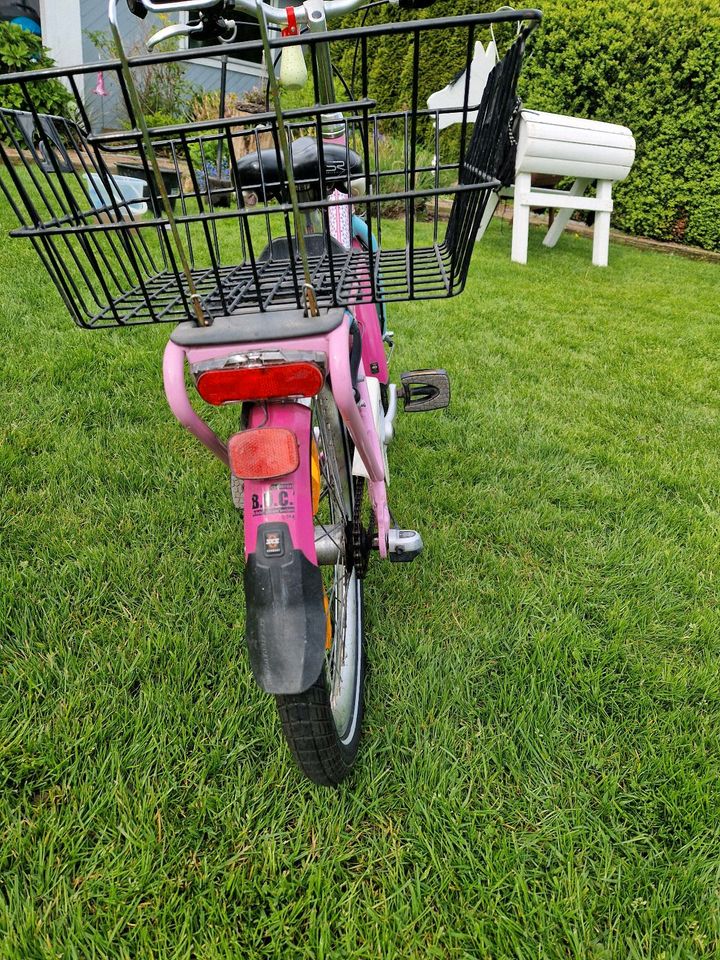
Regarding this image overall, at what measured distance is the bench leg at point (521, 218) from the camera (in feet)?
16.7

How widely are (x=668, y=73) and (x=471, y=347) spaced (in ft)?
14.3

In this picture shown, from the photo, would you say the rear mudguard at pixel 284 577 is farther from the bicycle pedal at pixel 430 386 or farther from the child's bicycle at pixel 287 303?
the bicycle pedal at pixel 430 386

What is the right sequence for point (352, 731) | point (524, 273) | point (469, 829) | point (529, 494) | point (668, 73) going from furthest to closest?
point (668, 73) < point (524, 273) < point (529, 494) < point (352, 731) < point (469, 829)

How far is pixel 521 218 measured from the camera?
205 inches

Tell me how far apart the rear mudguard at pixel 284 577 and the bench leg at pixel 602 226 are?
522 cm

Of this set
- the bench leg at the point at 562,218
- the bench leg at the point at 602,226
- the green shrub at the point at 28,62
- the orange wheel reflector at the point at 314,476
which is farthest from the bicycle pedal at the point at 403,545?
the green shrub at the point at 28,62

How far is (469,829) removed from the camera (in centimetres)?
120

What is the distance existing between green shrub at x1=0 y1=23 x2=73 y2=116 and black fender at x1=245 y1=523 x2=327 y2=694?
21.7ft

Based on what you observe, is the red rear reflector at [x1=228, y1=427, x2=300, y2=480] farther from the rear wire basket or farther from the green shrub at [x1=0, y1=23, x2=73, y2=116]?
the green shrub at [x1=0, y1=23, x2=73, y2=116]

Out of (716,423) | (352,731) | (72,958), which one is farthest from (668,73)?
(72,958)

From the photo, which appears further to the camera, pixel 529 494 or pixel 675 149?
pixel 675 149

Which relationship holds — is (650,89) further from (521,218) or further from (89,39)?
(89,39)

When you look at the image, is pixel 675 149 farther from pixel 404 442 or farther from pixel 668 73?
pixel 404 442

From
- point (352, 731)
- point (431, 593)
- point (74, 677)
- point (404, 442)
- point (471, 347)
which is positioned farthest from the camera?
point (471, 347)
